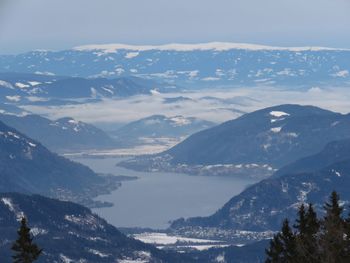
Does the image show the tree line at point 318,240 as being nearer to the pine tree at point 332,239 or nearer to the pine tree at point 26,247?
the pine tree at point 332,239

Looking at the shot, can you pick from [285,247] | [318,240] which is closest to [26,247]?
[318,240]

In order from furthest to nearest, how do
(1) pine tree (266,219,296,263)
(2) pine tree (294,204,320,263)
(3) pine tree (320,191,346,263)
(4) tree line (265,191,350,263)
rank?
(1) pine tree (266,219,296,263)
(2) pine tree (294,204,320,263)
(4) tree line (265,191,350,263)
(3) pine tree (320,191,346,263)

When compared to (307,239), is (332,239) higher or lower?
higher

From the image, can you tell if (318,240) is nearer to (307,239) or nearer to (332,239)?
(332,239)

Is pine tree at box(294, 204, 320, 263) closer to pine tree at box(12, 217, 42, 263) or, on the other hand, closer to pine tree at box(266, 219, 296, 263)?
pine tree at box(266, 219, 296, 263)

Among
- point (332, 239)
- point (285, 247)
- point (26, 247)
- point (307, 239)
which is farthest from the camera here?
point (285, 247)

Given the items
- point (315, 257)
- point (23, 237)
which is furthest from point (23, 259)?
point (315, 257)

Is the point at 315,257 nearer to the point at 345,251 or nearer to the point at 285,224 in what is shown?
the point at 345,251

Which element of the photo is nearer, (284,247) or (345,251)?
(345,251)

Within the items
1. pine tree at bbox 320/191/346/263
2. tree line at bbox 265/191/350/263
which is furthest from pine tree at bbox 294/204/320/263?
pine tree at bbox 320/191/346/263

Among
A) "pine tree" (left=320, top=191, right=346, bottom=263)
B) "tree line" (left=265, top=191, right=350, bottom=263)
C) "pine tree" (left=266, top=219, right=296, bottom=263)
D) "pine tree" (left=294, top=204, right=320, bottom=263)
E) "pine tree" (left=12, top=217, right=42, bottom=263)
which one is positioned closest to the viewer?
"pine tree" (left=320, top=191, right=346, bottom=263)

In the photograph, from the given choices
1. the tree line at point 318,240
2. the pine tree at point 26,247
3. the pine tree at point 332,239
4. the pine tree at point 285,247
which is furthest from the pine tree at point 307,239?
the pine tree at point 26,247
